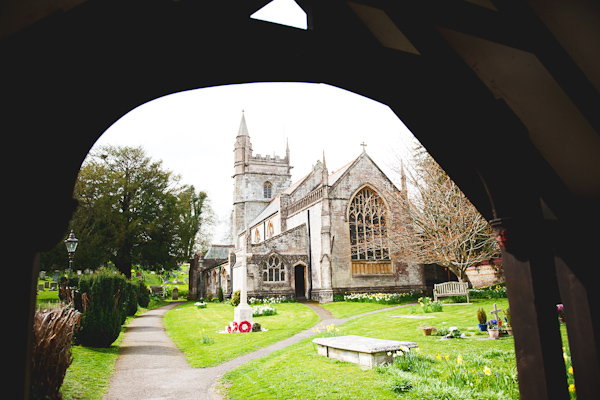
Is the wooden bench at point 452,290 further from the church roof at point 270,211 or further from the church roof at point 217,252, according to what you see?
the church roof at point 217,252

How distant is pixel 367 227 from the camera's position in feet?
88.8

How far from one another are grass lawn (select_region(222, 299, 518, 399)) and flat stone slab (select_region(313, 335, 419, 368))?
0.20 m

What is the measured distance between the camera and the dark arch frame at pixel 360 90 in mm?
2045

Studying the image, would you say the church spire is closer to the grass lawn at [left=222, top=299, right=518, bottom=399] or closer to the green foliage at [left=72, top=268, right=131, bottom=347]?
the green foliage at [left=72, top=268, right=131, bottom=347]

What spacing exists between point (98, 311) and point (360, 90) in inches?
398

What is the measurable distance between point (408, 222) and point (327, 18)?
19500 millimetres

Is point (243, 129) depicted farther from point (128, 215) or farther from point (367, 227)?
point (367, 227)

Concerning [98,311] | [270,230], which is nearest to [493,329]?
[98,311]

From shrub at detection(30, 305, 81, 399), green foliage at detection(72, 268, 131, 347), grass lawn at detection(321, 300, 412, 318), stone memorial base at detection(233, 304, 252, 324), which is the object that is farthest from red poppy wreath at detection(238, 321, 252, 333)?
shrub at detection(30, 305, 81, 399)

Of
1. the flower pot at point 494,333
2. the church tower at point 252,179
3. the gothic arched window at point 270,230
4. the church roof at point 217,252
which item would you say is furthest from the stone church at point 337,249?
the church tower at point 252,179

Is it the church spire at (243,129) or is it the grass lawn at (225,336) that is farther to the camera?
the church spire at (243,129)

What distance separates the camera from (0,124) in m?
1.99

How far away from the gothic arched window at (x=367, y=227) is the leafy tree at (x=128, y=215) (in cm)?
1688

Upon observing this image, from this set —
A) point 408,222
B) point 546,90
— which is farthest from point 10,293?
point 408,222
